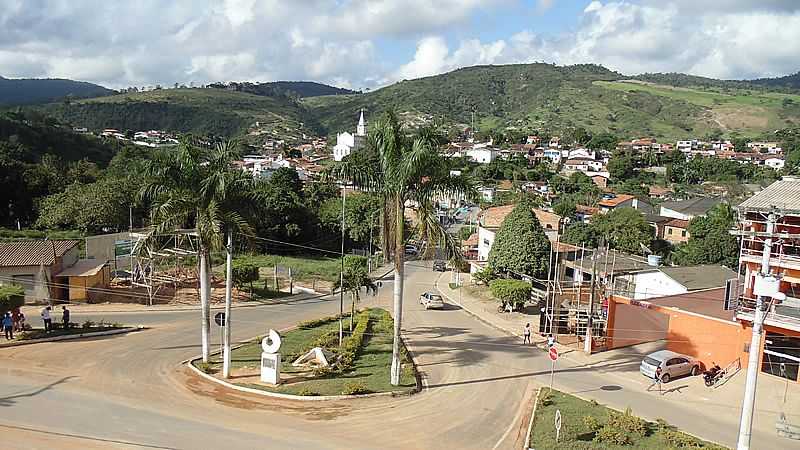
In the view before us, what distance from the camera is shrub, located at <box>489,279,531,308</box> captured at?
105 ft

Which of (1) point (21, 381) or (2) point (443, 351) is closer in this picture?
(1) point (21, 381)

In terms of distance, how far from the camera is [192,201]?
18.8m

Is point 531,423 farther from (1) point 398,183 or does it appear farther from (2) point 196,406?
(2) point 196,406

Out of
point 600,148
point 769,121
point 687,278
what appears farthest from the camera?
point 769,121

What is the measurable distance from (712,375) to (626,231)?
3954 centimetres

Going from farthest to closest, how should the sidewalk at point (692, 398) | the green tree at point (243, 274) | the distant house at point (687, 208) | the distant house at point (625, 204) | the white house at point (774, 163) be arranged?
the white house at point (774, 163)
the distant house at point (625, 204)
the distant house at point (687, 208)
the green tree at point (243, 274)
the sidewalk at point (692, 398)

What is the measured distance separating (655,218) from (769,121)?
143803mm

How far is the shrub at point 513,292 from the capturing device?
32062mm

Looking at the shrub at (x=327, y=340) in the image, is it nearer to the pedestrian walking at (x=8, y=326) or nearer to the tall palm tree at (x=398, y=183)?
the tall palm tree at (x=398, y=183)

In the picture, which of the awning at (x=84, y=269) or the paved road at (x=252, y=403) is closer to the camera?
the paved road at (x=252, y=403)

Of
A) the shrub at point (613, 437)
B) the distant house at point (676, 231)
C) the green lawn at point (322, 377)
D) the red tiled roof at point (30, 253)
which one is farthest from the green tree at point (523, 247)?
the distant house at point (676, 231)

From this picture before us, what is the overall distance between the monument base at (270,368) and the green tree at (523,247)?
21393mm

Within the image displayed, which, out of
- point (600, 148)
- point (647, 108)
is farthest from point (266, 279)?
point (647, 108)

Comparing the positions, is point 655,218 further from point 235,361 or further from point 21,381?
point 21,381
